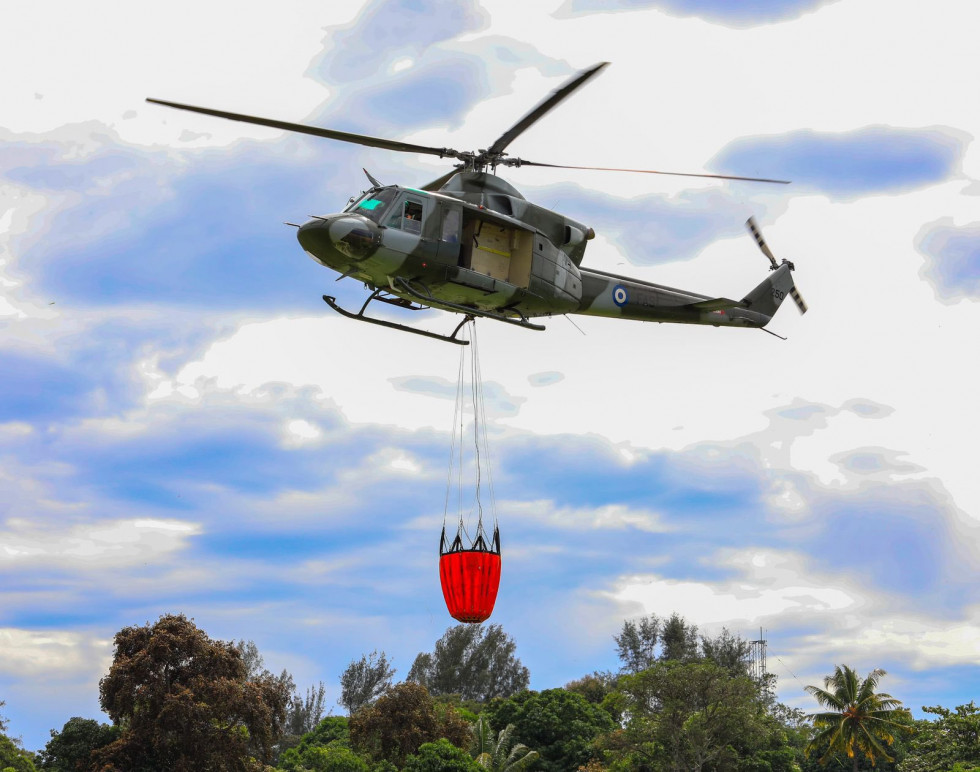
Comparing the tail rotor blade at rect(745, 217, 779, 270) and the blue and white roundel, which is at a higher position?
the tail rotor blade at rect(745, 217, 779, 270)

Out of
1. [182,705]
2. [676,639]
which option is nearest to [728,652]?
[676,639]

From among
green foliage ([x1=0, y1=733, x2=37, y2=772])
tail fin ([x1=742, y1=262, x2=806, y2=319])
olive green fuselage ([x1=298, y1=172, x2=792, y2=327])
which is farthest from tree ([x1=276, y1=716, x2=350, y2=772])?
olive green fuselage ([x1=298, y1=172, x2=792, y2=327])

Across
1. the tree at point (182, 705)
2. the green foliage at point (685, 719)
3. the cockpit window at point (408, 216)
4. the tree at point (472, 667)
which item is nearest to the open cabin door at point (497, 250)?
the cockpit window at point (408, 216)

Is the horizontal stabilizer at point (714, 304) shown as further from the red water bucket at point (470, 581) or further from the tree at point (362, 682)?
the tree at point (362, 682)

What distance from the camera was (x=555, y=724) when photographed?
5469cm

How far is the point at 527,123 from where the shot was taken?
2005 centimetres

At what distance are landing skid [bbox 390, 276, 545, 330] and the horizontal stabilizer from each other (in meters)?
5.05

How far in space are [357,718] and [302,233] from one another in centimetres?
3122

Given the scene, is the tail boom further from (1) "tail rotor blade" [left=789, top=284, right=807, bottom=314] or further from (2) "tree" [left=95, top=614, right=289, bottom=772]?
(2) "tree" [left=95, top=614, right=289, bottom=772]

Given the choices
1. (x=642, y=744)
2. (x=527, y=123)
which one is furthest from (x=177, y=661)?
(x=527, y=123)

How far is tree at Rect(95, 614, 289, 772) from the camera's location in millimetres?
35812

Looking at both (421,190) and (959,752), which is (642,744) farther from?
(421,190)

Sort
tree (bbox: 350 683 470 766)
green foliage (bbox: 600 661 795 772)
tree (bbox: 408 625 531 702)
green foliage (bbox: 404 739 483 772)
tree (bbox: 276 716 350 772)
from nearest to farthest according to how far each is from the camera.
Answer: green foliage (bbox: 404 739 483 772), tree (bbox: 350 683 470 766), green foliage (bbox: 600 661 795 772), tree (bbox: 276 716 350 772), tree (bbox: 408 625 531 702)

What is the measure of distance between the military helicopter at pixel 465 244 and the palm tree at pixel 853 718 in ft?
150
